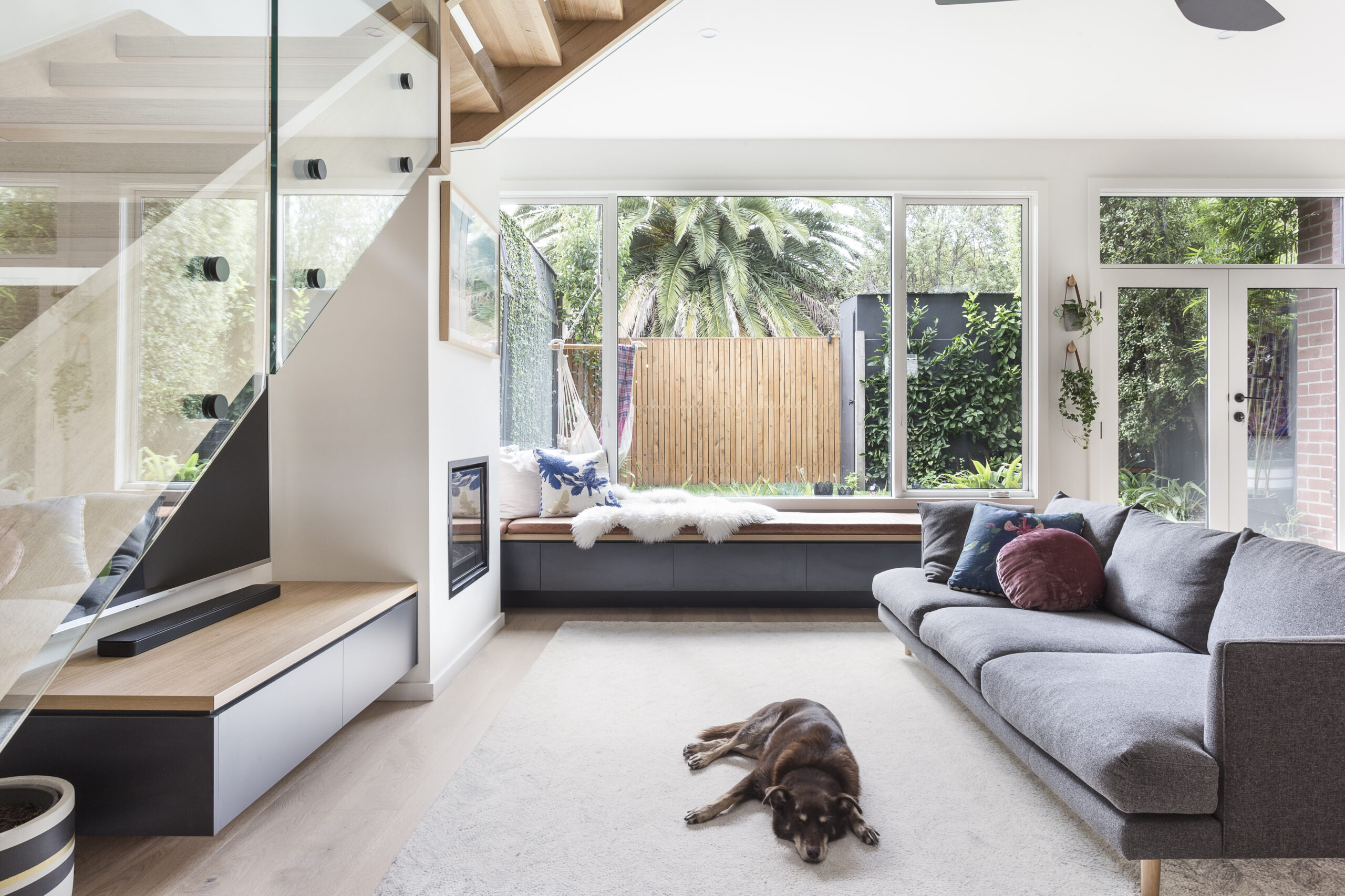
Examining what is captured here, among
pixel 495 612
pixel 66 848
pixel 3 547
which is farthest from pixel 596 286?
pixel 3 547

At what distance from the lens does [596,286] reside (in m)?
4.96

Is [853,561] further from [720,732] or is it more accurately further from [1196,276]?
[1196,276]

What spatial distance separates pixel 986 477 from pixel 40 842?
480 cm

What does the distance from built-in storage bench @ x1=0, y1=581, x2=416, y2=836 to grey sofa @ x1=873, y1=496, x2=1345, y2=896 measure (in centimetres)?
189

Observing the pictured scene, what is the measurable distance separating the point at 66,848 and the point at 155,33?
1.47 metres

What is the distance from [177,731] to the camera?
1632mm

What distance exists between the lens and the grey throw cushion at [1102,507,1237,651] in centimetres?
229

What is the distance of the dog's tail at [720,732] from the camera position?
2465mm

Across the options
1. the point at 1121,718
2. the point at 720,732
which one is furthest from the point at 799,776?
the point at 1121,718

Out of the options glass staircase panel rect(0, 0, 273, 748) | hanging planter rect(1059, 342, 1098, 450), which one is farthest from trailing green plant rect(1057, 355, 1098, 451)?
glass staircase panel rect(0, 0, 273, 748)

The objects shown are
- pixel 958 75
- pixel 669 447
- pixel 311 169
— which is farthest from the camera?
pixel 669 447

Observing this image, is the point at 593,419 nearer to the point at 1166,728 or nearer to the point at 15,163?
the point at 1166,728

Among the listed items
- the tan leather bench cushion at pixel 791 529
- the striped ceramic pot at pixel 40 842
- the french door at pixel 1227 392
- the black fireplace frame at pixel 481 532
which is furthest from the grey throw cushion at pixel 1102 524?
the striped ceramic pot at pixel 40 842

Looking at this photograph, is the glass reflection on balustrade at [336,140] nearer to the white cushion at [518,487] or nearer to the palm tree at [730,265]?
the white cushion at [518,487]
